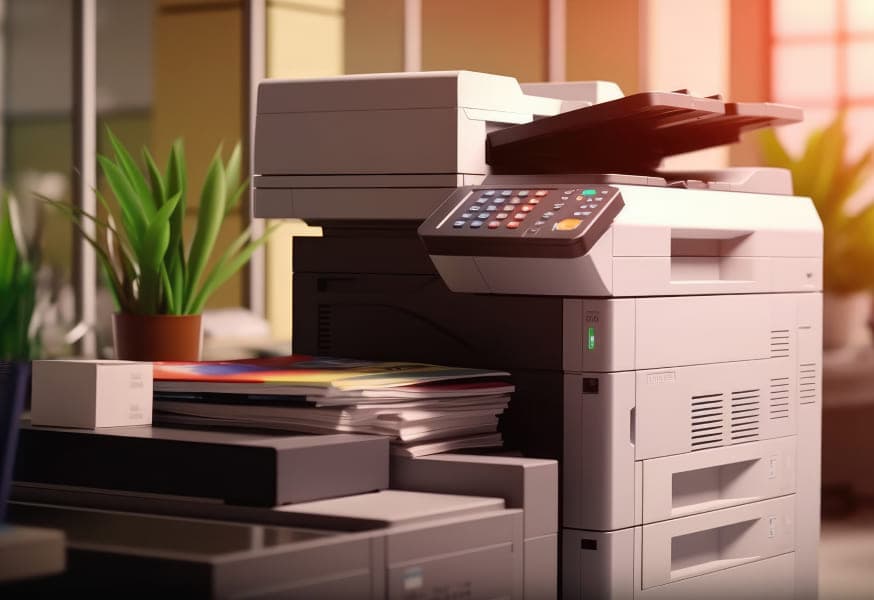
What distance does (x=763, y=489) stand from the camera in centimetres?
212

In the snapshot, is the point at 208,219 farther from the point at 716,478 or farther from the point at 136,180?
the point at 716,478

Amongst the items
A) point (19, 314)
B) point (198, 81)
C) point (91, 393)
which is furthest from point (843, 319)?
point (19, 314)

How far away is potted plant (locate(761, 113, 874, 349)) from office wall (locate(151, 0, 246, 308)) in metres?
2.60

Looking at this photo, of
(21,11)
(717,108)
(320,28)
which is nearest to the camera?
(717,108)

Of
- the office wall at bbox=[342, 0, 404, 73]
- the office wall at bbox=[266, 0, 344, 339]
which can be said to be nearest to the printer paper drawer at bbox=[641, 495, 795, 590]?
the office wall at bbox=[266, 0, 344, 339]

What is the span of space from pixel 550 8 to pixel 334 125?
4.35m

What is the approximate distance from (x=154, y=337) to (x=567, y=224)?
0.88 metres

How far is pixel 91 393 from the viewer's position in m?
1.74

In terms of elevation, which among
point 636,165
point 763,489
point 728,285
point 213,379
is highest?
point 636,165

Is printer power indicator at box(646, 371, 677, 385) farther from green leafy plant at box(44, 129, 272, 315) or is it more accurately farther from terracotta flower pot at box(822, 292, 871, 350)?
terracotta flower pot at box(822, 292, 871, 350)

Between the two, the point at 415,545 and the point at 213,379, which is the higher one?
the point at 213,379

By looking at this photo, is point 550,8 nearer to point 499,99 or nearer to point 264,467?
point 499,99

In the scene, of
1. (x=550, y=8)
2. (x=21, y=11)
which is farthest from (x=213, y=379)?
(x=550, y=8)

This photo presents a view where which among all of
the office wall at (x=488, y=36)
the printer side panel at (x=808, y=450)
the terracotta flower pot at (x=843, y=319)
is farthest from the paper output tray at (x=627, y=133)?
the terracotta flower pot at (x=843, y=319)
